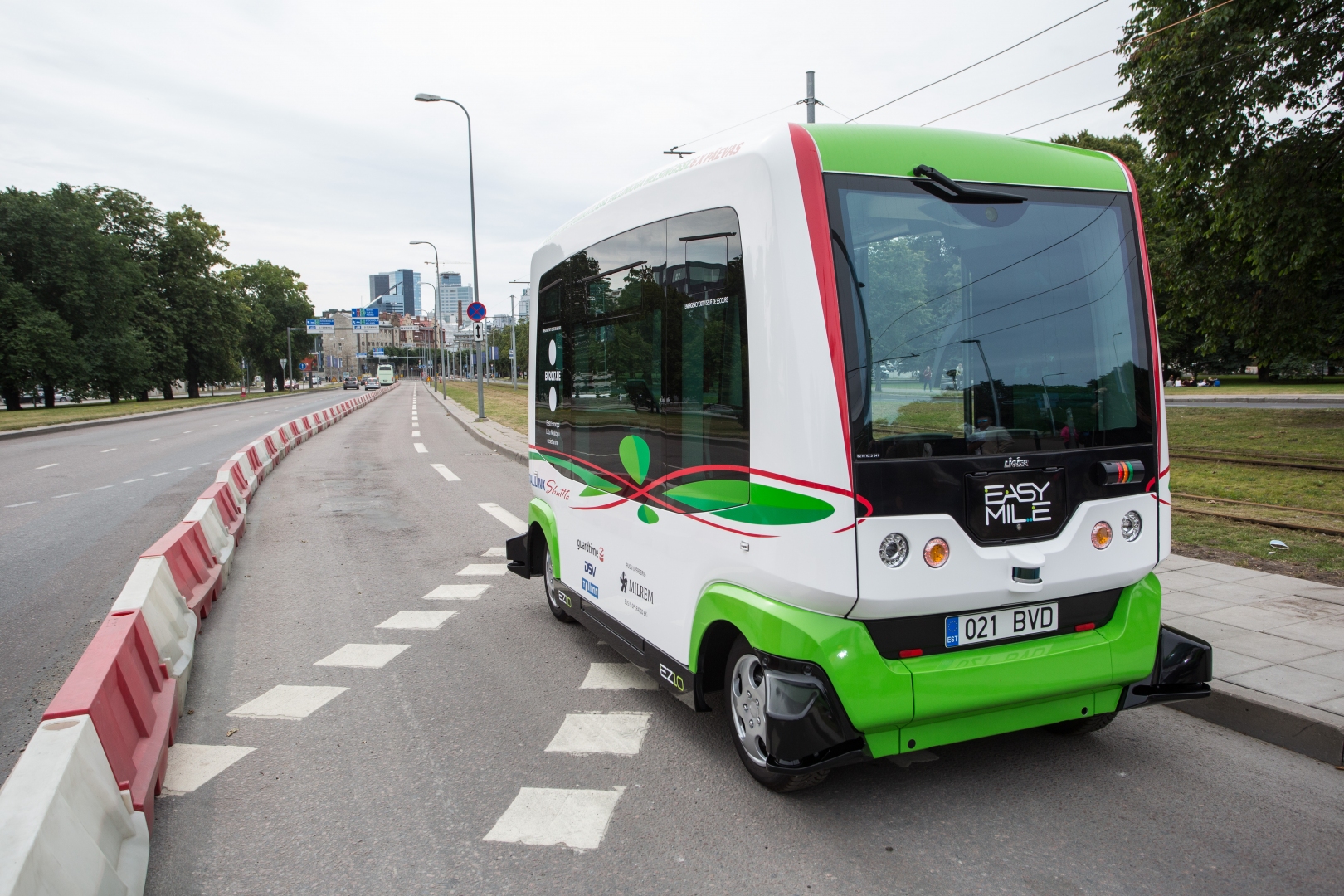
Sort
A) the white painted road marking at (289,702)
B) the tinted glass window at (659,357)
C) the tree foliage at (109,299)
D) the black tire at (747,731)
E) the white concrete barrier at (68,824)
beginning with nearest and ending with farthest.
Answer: the white concrete barrier at (68,824), the black tire at (747,731), the tinted glass window at (659,357), the white painted road marking at (289,702), the tree foliage at (109,299)

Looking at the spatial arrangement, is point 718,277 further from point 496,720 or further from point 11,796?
point 11,796

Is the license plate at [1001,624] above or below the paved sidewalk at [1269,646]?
above

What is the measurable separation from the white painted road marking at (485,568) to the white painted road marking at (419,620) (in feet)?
4.37

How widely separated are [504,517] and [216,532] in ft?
12.3

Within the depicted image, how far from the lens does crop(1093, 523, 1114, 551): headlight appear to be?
351 centimetres

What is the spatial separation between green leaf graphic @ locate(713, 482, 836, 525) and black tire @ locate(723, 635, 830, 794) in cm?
56

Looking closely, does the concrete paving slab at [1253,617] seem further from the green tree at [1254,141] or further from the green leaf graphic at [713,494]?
the green tree at [1254,141]

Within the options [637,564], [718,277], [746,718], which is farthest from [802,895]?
[718,277]

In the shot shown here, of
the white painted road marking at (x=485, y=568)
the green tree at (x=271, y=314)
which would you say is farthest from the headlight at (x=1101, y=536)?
the green tree at (x=271, y=314)

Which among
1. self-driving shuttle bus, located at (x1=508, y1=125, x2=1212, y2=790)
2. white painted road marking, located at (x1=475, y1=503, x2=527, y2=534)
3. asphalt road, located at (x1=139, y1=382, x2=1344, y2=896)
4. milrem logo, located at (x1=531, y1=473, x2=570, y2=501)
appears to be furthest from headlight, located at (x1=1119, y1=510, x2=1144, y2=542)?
white painted road marking, located at (x1=475, y1=503, x2=527, y2=534)

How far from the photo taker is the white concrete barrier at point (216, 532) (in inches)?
295

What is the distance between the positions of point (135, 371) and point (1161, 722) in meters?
55.4

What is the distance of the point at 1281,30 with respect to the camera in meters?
13.7

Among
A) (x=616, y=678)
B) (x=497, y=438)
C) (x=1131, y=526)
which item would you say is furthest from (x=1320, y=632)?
(x=497, y=438)
